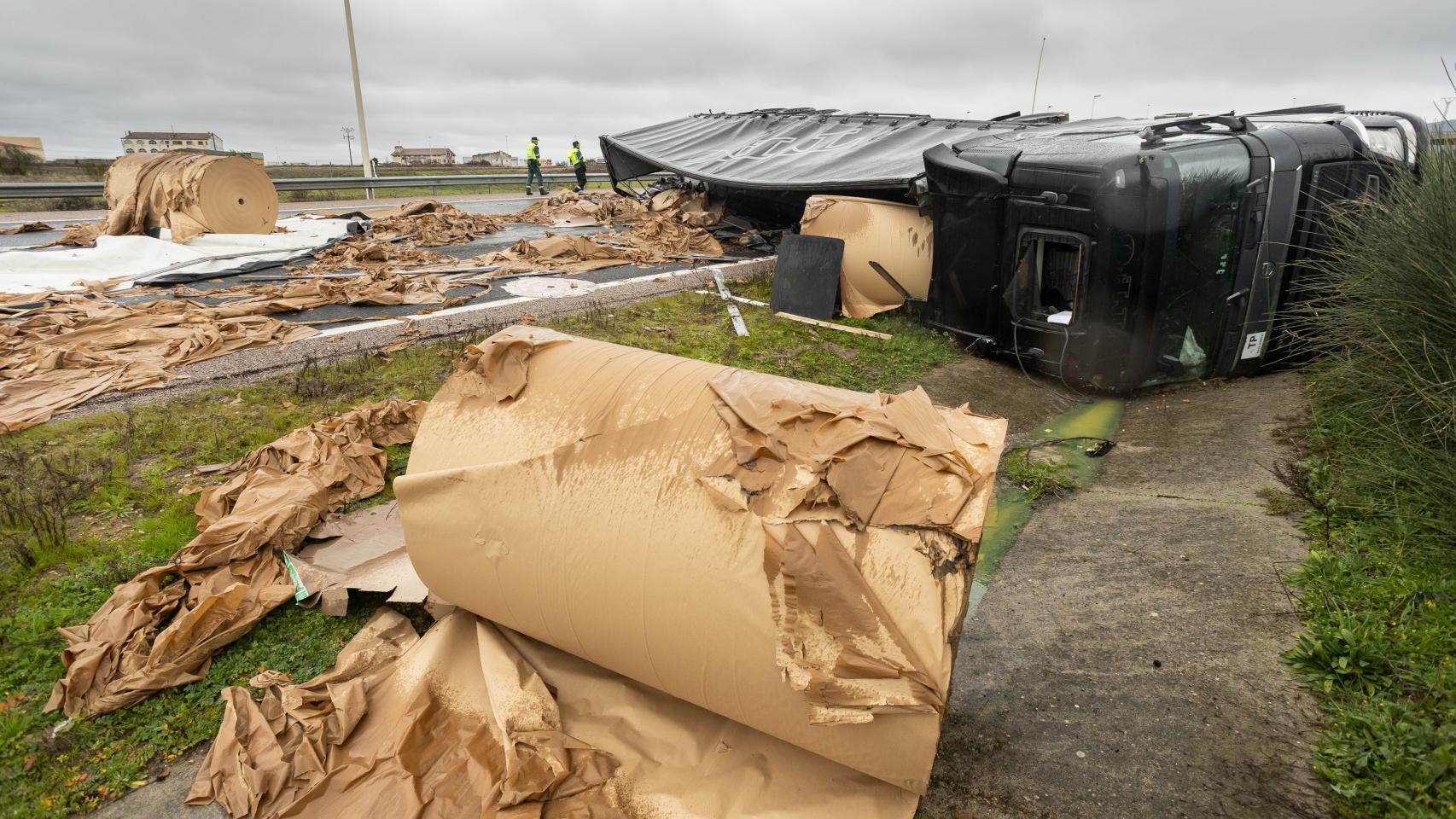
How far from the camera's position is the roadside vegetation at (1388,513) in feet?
8.65

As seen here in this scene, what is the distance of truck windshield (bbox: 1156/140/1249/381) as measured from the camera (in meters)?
6.53

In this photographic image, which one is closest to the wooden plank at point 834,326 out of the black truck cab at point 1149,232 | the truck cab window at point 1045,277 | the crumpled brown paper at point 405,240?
the black truck cab at point 1149,232

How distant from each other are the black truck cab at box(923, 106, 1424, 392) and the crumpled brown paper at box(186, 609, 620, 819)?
601cm

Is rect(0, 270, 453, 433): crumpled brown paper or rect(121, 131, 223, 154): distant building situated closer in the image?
rect(0, 270, 453, 433): crumpled brown paper

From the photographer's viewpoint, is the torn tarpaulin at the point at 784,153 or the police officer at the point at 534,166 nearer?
the torn tarpaulin at the point at 784,153

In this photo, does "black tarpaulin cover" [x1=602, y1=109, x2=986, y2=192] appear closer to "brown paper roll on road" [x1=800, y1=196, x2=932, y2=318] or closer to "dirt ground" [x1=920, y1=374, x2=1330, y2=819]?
"brown paper roll on road" [x1=800, y1=196, x2=932, y2=318]

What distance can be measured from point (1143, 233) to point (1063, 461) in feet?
6.83

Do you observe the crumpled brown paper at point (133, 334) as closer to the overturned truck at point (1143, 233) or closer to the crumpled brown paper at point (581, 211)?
the overturned truck at point (1143, 233)

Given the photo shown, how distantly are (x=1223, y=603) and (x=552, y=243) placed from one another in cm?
1100

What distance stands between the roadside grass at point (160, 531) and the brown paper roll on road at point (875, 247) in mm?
1083

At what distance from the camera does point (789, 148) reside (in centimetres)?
1347

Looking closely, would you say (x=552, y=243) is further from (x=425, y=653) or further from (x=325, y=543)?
(x=425, y=653)

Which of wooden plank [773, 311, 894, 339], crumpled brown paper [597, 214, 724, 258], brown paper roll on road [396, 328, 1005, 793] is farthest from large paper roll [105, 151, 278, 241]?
brown paper roll on road [396, 328, 1005, 793]

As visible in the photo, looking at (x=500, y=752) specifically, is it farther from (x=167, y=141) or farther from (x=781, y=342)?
(x=167, y=141)
